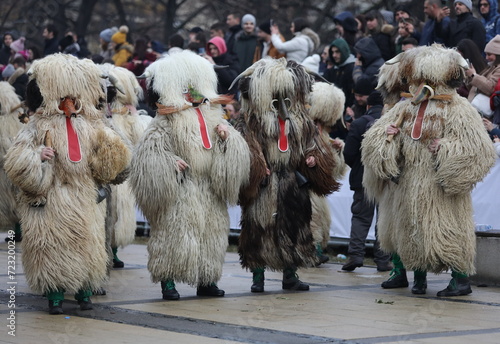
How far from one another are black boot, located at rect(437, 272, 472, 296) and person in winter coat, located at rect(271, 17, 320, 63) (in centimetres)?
652

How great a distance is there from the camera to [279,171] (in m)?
9.16

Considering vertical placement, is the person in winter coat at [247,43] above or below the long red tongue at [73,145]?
above

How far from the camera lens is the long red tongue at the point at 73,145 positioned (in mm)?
7984

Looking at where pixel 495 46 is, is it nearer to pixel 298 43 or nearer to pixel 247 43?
pixel 298 43

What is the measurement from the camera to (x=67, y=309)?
26.7ft

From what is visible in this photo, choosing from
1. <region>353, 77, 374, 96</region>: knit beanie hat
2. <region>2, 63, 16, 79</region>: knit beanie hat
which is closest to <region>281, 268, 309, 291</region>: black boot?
<region>353, 77, 374, 96</region>: knit beanie hat

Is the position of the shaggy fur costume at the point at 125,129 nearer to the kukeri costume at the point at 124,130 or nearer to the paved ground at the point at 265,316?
the kukeri costume at the point at 124,130

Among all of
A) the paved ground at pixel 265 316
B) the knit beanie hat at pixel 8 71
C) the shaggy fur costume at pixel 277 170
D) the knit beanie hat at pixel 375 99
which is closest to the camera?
the paved ground at pixel 265 316

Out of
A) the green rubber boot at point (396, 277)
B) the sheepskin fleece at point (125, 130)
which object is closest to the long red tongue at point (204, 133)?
the green rubber boot at point (396, 277)

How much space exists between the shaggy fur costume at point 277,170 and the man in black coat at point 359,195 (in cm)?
150

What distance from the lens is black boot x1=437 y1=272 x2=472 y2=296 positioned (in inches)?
348

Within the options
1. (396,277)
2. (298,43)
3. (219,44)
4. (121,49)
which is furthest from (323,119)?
(121,49)

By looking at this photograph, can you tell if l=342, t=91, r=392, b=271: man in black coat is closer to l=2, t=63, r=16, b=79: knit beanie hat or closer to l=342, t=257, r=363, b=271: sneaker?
l=342, t=257, r=363, b=271: sneaker

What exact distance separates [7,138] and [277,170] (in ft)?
16.7
